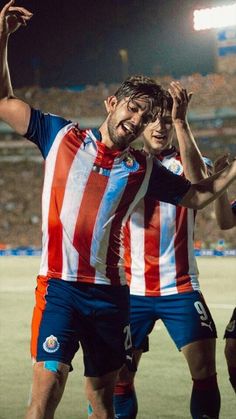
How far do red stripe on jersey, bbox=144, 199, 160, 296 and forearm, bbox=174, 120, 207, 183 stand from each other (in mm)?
435

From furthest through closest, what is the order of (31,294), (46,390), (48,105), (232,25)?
(48,105) → (232,25) → (31,294) → (46,390)

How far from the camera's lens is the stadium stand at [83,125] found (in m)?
29.1

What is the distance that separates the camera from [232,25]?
25891 mm

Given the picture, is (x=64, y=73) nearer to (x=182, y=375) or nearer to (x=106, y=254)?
(x=182, y=375)

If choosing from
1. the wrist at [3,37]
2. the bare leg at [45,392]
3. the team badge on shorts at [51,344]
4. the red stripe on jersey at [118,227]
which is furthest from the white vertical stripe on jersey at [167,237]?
the wrist at [3,37]

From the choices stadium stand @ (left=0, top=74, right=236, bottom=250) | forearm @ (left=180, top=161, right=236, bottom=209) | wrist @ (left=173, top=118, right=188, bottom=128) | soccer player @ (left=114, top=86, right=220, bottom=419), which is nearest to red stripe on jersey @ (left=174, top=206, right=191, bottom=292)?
soccer player @ (left=114, top=86, right=220, bottom=419)

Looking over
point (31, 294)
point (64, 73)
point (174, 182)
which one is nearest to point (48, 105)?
point (64, 73)

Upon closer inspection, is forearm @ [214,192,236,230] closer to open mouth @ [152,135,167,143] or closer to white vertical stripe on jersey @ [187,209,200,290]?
white vertical stripe on jersey @ [187,209,200,290]

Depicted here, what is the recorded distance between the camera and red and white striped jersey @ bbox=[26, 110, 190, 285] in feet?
11.9

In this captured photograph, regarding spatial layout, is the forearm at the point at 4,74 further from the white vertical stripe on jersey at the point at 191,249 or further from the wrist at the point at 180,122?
the white vertical stripe on jersey at the point at 191,249

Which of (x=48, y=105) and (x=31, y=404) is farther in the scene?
(x=48, y=105)

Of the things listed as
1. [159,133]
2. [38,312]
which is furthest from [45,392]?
[159,133]

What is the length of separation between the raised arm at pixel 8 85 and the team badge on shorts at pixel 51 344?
0.93 metres

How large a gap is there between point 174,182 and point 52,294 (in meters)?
0.83
